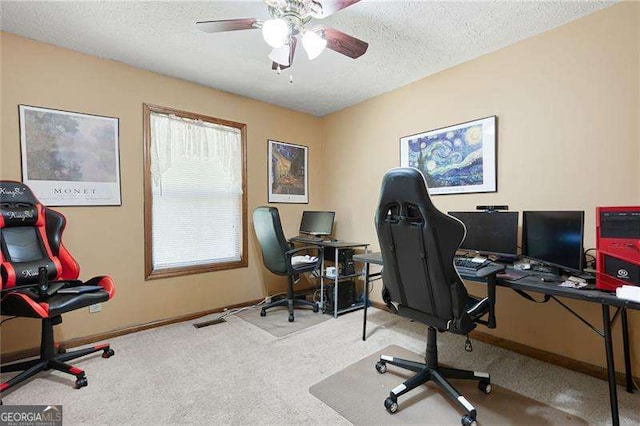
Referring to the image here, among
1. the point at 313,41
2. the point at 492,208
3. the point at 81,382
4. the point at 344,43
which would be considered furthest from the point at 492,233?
the point at 81,382

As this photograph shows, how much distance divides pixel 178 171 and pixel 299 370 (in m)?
2.34

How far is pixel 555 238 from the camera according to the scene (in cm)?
201

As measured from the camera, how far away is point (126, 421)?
162cm

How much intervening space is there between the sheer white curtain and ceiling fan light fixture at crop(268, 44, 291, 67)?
5.26 feet

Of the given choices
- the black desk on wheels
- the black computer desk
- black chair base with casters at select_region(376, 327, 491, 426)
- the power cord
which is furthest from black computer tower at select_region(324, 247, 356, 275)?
the black computer desk

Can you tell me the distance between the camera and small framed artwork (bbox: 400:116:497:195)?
2.60m

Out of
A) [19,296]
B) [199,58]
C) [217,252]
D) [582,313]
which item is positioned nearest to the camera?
[19,296]

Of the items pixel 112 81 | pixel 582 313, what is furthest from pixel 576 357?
pixel 112 81

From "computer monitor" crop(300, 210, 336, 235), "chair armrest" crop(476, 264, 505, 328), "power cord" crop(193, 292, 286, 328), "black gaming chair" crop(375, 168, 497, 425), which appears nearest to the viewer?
"black gaming chair" crop(375, 168, 497, 425)

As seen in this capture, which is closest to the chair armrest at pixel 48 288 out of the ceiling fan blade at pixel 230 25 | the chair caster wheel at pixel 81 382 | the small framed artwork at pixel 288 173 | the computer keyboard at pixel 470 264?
the chair caster wheel at pixel 81 382

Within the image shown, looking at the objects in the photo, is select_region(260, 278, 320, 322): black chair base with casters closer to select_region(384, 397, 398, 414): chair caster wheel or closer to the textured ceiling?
select_region(384, 397, 398, 414): chair caster wheel

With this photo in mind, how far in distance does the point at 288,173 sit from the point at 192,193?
128 cm

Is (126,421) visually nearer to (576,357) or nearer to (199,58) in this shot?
(199,58)

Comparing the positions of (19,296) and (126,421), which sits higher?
(19,296)
